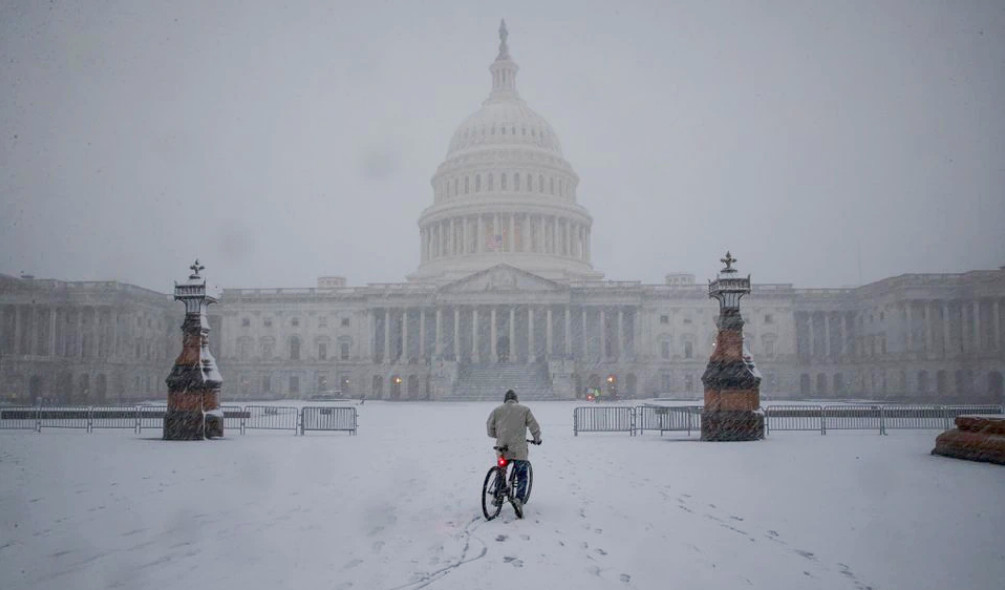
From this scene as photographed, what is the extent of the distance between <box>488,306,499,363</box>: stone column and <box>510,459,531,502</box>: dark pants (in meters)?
70.0

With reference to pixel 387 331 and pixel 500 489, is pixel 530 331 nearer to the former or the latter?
pixel 387 331

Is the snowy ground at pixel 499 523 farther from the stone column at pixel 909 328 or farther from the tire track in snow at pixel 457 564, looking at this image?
the stone column at pixel 909 328

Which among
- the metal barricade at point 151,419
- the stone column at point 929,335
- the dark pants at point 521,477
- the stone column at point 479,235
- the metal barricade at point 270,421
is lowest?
the metal barricade at point 270,421

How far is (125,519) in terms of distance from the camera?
1198 centimetres

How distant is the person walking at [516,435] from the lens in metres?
12.0

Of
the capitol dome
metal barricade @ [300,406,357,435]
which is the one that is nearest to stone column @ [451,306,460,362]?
the capitol dome

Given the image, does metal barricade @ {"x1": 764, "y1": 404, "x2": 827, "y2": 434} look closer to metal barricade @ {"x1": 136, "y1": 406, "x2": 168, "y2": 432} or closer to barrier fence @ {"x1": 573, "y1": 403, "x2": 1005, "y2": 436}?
barrier fence @ {"x1": 573, "y1": 403, "x2": 1005, "y2": 436}

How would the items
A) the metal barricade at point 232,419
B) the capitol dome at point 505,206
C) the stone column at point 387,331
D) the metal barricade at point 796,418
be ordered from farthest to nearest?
1. the capitol dome at point 505,206
2. the stone column at point 387,331
3. the metal barricade at point 232,419
4. the metal barricade at point 796,418

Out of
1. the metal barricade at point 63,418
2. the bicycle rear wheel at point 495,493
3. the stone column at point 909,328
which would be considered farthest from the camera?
the stone column at point 909,328

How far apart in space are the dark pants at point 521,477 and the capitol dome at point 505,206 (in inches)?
3394

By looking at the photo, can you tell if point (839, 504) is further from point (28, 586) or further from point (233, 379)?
point (233, 379)

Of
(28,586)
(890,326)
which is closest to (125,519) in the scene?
(28,586)

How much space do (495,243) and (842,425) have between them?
72325mm

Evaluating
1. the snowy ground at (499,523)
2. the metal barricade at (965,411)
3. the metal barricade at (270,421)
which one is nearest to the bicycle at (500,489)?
the snowy ground at (499,523)
